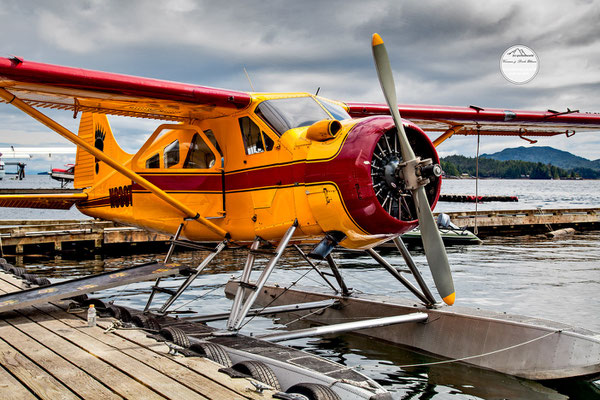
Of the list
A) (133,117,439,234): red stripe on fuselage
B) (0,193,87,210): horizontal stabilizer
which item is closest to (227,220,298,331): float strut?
(133,117,439,234): red stripe on fuselage

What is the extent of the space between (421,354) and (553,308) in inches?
163

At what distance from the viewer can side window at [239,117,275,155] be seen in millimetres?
6551

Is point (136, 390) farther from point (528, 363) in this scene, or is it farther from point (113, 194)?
point (113, 194)

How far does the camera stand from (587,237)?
24.2 meters

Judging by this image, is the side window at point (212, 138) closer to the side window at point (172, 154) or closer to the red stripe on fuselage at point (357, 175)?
the side window at point (172, 154)

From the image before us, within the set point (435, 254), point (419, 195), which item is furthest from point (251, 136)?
point (435, 254)

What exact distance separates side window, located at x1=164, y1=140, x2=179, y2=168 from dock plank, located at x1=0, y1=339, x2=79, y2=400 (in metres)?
3.37

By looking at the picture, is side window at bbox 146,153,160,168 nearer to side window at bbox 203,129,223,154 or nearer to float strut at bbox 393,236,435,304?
side window at bbox 203,129,223,154

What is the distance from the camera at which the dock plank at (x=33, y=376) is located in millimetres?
3725

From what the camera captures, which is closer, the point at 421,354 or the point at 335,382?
the point at 335,382

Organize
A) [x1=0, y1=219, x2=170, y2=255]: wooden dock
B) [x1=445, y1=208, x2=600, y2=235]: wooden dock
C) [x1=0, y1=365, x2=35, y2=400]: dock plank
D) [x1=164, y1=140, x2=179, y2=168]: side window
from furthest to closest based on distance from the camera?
[x1=445, y1=208, x2=600, y2=235]: wooden dock → [x1=0, y1=219, x2=170, y2=255]: wooden dock → [x1=164, y1=140, x2=179, y2=168]: side window → [x1=0, y1=365, x2=35, y2=400]: dock plank

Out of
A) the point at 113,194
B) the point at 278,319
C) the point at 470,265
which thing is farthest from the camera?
the point at 470,265

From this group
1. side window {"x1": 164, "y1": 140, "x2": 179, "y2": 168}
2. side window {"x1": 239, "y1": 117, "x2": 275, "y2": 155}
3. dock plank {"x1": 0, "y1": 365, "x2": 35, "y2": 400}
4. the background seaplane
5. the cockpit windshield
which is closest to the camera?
dock plank {"x1": 0, "y1": 365, "x2": 35, "y2": 400}

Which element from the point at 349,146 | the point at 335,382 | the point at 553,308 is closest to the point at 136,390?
the point at 335,382
